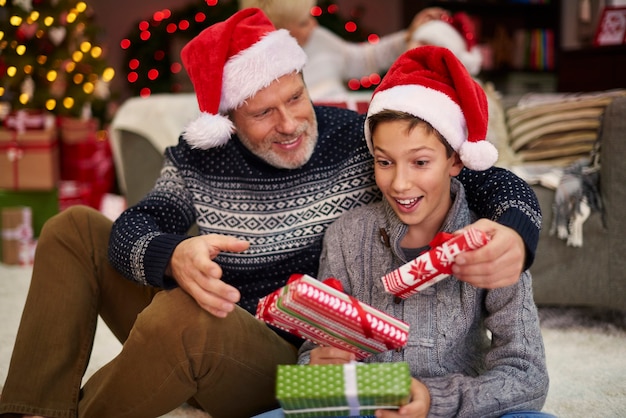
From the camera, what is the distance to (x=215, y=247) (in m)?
1.11

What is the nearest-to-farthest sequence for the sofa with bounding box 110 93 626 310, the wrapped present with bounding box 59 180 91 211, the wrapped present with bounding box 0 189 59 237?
the sofa with bounding box 110 93 626 310 < the wrapped present with bounding box 0 189 59 237 < the wrapped present with bounding box 59 180 91 211

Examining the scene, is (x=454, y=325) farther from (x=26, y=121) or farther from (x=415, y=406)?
(x=26, y=121)

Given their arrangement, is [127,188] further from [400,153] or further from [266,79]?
[400,153]

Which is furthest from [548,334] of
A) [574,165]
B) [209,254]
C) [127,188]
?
[127,188]

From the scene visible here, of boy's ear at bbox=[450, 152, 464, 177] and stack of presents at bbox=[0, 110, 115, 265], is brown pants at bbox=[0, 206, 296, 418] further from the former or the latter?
stack of presents at bbox=[0, 110, 115, 265]

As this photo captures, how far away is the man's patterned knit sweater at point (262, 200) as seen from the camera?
1.43m

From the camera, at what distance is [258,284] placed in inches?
56.6

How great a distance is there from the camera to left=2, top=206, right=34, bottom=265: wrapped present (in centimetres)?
328

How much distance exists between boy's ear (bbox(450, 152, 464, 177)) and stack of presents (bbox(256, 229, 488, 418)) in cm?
25

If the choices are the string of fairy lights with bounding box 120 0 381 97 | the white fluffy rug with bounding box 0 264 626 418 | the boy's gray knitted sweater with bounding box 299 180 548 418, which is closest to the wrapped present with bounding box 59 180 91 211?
the white fluffy rug with bounding box 0 264 626 418

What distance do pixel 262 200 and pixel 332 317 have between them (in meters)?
0.52

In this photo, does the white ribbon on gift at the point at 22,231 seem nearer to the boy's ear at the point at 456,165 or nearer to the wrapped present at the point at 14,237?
the wrapped present at the point at 14,237

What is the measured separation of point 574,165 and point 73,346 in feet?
5.54

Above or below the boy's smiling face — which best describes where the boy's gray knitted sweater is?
below
